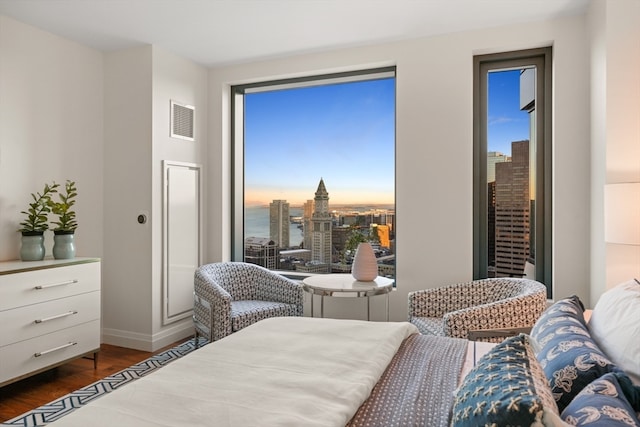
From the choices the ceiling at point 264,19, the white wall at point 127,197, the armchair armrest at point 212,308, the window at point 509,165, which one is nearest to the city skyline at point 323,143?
the ceiling at point 264,19

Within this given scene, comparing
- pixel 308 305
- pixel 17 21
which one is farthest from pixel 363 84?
pixel 17 21

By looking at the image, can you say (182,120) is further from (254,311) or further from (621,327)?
(621,327)

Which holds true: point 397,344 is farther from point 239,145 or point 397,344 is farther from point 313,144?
point 239,145

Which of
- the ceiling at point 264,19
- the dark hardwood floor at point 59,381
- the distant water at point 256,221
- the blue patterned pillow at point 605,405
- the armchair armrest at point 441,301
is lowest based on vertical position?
the dark hardwood floor at point 59,381

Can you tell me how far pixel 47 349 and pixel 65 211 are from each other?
102 cm

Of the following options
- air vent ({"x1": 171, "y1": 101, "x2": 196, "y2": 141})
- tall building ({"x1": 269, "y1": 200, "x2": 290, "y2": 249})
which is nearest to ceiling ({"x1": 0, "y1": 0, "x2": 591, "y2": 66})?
air vent ({"x1": 171, "y1": 101, "x2": 196, "y2": 141})

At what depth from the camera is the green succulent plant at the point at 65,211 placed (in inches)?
130

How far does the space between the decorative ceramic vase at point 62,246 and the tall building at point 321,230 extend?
2.08m

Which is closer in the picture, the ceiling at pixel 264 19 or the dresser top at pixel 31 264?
the dresser top at pixel 31 264

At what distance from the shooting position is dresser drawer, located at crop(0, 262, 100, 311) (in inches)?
107

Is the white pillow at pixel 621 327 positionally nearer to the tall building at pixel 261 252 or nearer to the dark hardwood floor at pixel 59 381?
the dark hardwood floor at pixel 59 381

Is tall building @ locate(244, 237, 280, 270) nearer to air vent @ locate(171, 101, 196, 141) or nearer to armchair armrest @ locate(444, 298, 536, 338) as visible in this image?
air vent @ locate(171, 101, 196, 141)

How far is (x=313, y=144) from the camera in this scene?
432cm

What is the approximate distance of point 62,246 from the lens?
10.8 feet
